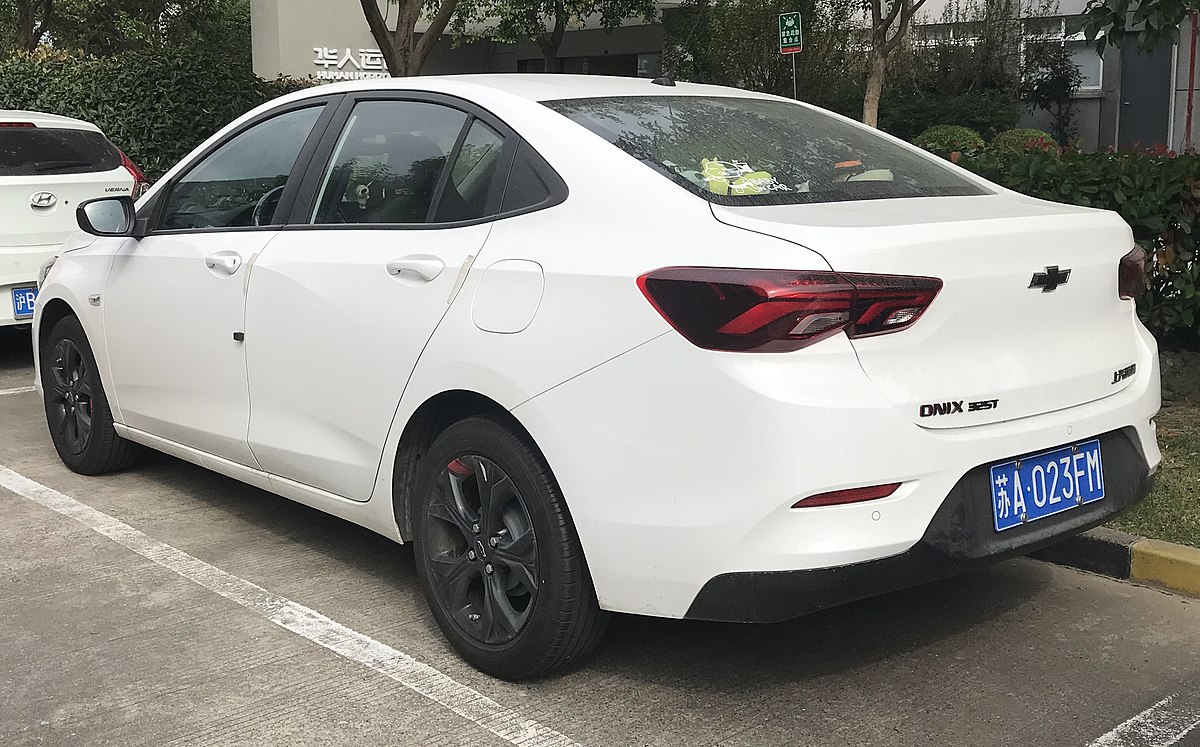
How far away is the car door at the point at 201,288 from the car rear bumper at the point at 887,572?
81.3 inches

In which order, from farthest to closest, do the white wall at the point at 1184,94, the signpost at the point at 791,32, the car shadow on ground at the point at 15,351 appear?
the white wall at the point at 1184,94 < the signpost at the point at 791,32 < the car shadow on ground at the point at 15,351

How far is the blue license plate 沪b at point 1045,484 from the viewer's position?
311cm

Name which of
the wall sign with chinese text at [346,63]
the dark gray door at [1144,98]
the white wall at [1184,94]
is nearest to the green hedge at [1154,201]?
the white wall at [1184,94]

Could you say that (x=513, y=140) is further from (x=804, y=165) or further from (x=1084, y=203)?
(x=1084, y=203)

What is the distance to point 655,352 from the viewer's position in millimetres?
2973

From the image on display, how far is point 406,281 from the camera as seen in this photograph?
365 cm

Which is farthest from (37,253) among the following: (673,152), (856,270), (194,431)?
(856,270)

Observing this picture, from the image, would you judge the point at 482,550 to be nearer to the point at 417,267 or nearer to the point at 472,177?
the point at 417,267

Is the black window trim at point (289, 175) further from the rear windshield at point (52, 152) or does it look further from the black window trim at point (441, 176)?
the rear windshield at point (52, 152)

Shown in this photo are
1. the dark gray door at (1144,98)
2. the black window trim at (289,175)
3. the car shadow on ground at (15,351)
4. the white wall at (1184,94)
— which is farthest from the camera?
the dark gray door at (1144,98)

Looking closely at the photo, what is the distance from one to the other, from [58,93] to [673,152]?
1215cm

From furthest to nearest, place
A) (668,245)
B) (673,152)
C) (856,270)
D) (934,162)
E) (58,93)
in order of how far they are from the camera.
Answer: (58,93) < (934,162) < (673,152) < (668,245) < (856,270)

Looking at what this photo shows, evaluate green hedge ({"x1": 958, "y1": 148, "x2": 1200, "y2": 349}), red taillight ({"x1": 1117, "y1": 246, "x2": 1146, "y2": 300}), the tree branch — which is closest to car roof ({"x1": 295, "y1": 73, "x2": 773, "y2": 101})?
red taillight ({"x1": 1117, "y1": 246, "x2": 1146, "y2": 300})

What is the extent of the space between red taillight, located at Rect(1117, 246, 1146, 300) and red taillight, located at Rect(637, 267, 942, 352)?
826 mm
